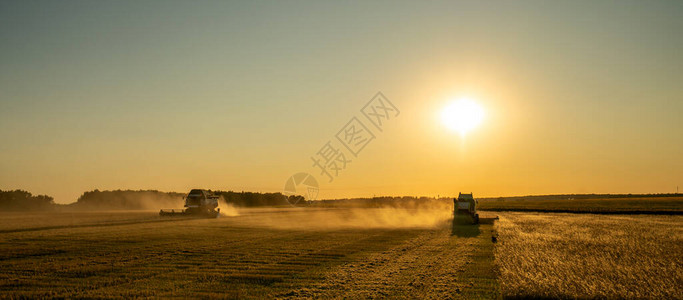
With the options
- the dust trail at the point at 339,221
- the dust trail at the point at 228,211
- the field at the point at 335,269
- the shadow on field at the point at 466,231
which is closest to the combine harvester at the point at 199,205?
the dust trail at the point at 339,221

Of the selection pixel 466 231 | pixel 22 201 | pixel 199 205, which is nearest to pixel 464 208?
pixel 466 231

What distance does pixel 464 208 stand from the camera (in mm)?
49250

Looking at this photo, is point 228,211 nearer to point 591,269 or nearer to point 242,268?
point 242,268

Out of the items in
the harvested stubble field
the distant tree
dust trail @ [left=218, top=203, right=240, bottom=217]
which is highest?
the distant tree

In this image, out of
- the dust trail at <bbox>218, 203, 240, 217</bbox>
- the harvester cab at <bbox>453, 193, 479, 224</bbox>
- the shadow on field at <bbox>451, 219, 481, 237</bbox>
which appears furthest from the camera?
the dust trail at <bbox>218, 203, 240, 217</bbox>

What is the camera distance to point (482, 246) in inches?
945

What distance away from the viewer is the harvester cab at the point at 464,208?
1889 inches

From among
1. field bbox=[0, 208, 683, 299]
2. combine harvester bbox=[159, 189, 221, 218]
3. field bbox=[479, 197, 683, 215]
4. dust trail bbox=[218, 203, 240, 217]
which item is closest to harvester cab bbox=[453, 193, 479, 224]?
field bbox=[0, 208, 683, 299]

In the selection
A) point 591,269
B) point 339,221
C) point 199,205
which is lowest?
point 591,269

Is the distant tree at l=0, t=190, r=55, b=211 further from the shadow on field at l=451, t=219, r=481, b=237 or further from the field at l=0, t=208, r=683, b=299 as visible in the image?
the shadow on field at l=451, t=219, r=481, b=237

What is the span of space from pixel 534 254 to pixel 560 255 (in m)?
1.06

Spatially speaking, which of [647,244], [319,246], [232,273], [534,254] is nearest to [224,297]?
[232,273]

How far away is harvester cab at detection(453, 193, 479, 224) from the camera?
48.0 m

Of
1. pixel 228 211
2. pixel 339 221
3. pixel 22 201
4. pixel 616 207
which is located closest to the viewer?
pixel 339 221
